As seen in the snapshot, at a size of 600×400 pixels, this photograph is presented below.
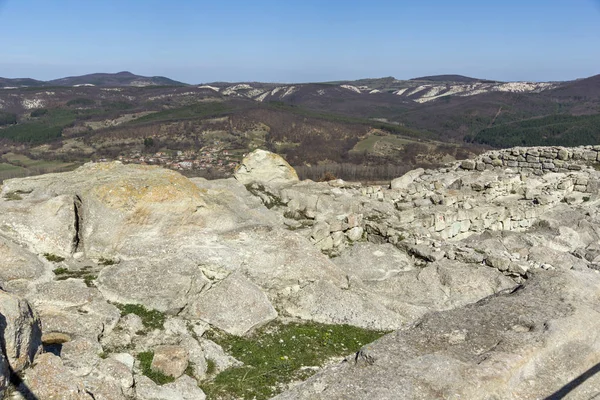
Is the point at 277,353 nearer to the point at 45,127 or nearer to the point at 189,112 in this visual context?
the point at 45,127

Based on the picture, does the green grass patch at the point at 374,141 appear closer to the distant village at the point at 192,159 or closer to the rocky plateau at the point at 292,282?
the distant village at the point at 192,159

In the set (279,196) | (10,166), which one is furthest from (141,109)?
(279,196)

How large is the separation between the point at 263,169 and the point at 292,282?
30.4 feet

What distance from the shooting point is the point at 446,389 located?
6.34 metres

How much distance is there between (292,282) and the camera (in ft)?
38.9

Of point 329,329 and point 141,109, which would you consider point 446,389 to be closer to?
point 329,329

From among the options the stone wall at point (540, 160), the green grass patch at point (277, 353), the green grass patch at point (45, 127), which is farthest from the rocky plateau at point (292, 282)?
the green grass patch at point (45, 127)

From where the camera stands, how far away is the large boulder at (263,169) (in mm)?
20188

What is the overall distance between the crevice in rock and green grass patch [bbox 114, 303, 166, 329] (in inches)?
119

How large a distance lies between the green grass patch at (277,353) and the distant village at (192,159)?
202 feet

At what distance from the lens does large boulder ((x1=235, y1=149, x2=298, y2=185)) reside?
20188 millimetres

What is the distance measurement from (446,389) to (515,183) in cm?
1905

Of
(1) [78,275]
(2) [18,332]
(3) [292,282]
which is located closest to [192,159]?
(1) [78,275]

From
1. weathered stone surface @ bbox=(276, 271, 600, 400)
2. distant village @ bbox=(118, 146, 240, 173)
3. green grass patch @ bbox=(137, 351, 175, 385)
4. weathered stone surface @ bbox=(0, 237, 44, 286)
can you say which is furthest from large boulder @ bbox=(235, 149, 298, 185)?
distant village @ bbox=(118, 146, 240, 173)
